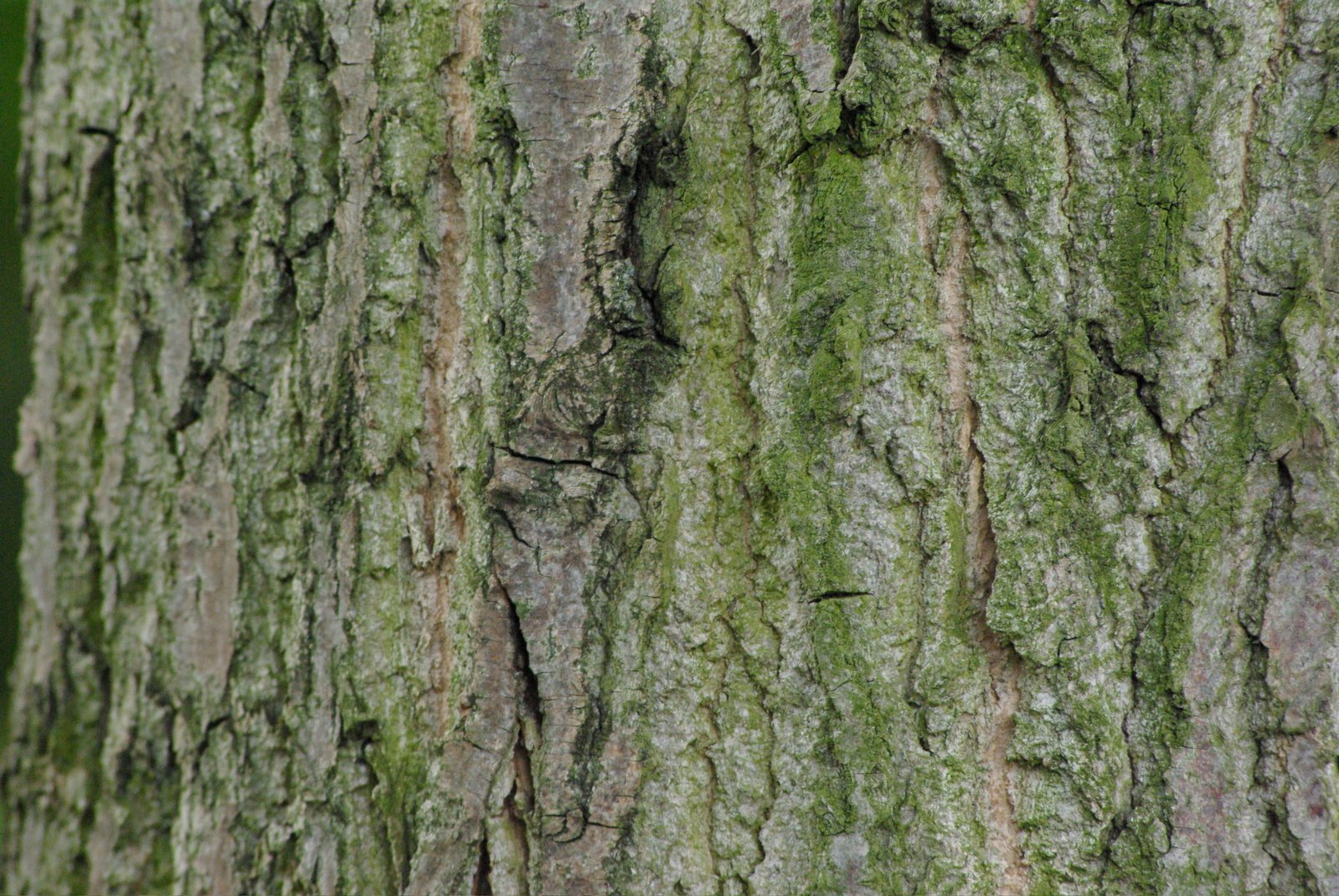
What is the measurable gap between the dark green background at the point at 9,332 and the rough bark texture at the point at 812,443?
3.09 meters

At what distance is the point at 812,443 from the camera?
99 cm

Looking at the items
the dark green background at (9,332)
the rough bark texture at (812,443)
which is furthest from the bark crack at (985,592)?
the dark green background at (9,332)

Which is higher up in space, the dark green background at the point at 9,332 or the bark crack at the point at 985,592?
the dark green background at the point at 9,332

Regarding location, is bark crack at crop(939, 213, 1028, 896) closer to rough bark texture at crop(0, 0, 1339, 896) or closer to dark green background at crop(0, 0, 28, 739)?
rough bark texture at crop(0, 0, 1339, 896)

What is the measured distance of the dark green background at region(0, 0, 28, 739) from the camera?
11.0ft

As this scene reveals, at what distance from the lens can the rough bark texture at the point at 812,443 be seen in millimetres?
950

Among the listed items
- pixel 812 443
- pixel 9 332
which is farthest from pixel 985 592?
pixel 9 332

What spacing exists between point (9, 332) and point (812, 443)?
13.7 feet

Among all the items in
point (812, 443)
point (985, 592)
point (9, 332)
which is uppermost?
point (9, 332)

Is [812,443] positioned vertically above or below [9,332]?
below

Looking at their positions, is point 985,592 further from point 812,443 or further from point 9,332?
point 9,332

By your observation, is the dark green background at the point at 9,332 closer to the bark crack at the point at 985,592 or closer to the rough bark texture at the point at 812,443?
the rough bark texture at the point at 812,443

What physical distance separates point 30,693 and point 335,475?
0.71 m

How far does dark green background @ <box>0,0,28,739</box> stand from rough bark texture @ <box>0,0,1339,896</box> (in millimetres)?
3089
